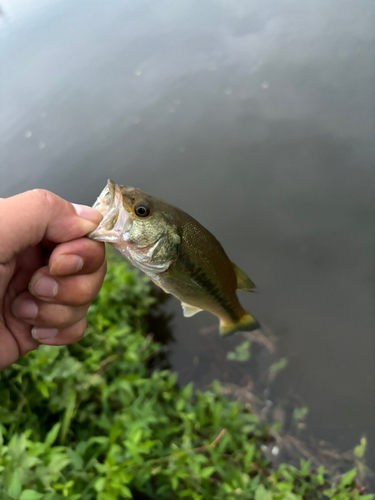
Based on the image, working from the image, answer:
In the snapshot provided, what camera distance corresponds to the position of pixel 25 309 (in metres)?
1.93

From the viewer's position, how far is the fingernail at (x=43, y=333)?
78.9 inches

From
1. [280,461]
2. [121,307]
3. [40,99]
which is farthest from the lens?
[40,99]

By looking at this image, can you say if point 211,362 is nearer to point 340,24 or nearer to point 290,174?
point 290,174

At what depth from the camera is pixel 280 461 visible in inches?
148

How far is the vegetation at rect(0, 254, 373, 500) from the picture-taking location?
82.0 inches

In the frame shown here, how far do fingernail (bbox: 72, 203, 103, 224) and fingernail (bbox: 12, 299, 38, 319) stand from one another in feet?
2.02

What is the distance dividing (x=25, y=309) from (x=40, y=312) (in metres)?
0.10

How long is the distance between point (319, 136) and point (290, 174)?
122cm

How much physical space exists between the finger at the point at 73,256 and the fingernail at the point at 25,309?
13.2 inches

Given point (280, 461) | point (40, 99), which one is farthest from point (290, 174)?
point (40, 99)

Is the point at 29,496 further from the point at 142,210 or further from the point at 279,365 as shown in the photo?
the point at 279,365

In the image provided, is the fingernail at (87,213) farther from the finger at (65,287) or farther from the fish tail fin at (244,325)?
the fish tail fin at (244,325)

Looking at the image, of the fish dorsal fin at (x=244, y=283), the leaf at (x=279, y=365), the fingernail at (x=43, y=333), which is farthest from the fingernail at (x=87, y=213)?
the leaf at (x=279, y=365)

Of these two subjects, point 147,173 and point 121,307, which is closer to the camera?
point 121,307
